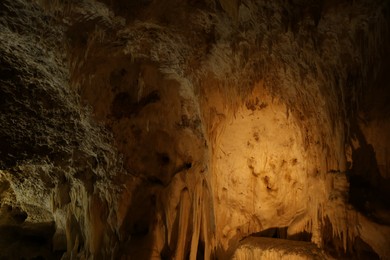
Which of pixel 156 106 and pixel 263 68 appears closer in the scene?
pixel 263 68

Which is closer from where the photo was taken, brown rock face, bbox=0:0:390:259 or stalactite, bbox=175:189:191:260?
brown rock face, bbox=0:0:390:259

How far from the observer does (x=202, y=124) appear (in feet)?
14.9

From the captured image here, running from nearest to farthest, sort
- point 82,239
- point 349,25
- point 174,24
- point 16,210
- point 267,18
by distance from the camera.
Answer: point 349,25
point 267,18
point 174,24
point 82,239
point 16,210

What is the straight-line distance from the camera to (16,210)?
6605 mm

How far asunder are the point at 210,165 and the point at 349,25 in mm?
2371

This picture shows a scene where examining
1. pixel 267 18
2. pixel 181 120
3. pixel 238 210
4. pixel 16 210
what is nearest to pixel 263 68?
pixel 267 18

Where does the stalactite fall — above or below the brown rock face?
below

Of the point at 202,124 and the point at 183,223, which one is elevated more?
the point at 202,124

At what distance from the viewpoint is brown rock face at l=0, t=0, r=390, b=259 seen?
3.02 meters

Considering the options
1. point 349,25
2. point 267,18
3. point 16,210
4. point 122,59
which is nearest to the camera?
point 349,25

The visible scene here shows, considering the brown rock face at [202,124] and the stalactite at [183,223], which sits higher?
the brown rock face at [202,124]

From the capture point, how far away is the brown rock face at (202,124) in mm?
3016

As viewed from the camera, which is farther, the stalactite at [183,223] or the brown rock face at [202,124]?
the stalactite at [183,223]

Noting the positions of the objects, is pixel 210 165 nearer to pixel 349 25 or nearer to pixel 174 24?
pixel 174 24
